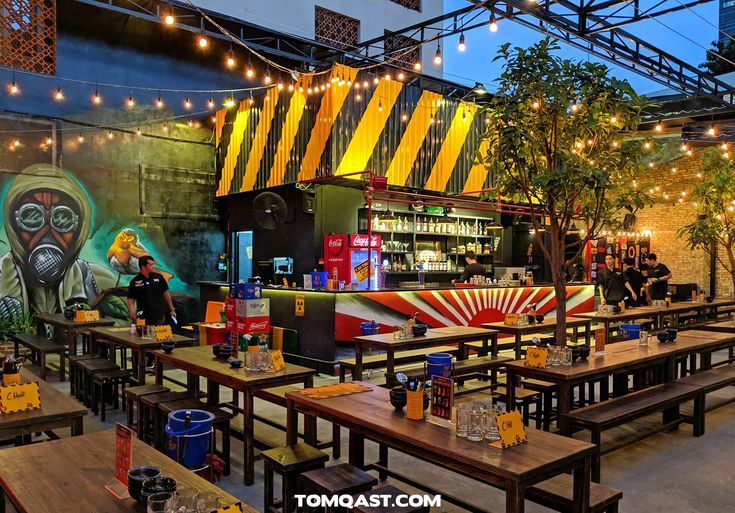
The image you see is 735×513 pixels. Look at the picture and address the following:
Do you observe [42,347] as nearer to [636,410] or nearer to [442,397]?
[442,397]

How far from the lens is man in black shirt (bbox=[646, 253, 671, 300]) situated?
10484 mm

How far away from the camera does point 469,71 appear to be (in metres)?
109

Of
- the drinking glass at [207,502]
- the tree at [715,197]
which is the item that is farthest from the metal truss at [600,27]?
the drinking glass at [207,502]

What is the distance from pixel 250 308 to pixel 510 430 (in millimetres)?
5049

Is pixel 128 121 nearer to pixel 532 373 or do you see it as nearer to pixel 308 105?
pixel 308 105

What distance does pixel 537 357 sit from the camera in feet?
14.6

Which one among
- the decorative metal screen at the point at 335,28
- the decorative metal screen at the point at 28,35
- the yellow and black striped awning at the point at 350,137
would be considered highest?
the decorative metal screen at the point at 335,28

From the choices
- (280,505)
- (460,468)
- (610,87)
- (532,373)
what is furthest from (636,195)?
(280,505)

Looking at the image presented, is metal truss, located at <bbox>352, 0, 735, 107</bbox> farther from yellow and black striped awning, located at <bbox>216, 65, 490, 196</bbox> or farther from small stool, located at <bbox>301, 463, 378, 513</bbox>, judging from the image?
small stool, located at <bbox>301, 463, 378, 513</bbox>

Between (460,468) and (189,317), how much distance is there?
1000cm

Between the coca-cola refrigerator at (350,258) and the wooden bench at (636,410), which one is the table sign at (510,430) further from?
the coca-cola refrigerator at (350,258)

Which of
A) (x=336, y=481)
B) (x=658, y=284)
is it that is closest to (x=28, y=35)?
(x=336, y=481)

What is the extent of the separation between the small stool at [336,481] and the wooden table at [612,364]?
5.90 feet

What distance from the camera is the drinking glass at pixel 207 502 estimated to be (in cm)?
190
